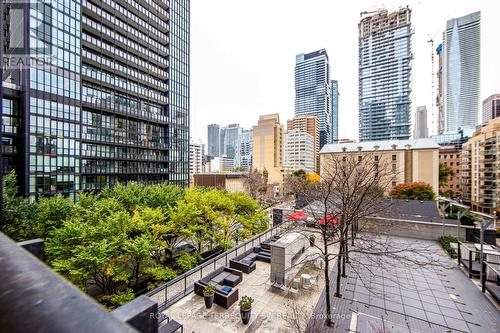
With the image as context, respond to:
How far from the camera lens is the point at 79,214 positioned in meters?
15.8

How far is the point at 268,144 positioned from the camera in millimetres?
83938

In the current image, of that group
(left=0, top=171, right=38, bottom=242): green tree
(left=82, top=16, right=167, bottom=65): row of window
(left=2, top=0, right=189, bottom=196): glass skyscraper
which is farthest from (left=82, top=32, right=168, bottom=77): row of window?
(left=0, top=171, right=38, bottom=242): green tree

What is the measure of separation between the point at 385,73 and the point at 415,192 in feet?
323

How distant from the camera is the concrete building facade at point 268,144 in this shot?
83.2 m

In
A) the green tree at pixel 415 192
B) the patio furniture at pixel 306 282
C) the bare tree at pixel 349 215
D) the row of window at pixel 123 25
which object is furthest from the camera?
the green tree at pixel 415 192

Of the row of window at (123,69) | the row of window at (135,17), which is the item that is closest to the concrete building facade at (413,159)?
the row of window at (123,69)

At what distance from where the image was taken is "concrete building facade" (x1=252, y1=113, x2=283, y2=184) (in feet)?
273

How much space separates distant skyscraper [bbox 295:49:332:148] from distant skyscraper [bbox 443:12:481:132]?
72958 millimetres

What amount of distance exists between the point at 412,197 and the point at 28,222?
45.0 metres

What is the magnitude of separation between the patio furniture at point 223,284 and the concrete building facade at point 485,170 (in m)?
49.6

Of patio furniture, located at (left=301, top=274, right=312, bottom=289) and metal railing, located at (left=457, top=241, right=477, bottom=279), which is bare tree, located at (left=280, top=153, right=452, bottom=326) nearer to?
patio furniture, located at (left=301, top=274, right=312, bottom=289)

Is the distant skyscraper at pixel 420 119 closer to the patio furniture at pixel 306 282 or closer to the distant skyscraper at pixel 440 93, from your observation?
the distant skyscraper at pixel 440 93

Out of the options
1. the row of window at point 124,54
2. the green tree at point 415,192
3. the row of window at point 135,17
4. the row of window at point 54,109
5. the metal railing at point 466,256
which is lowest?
the metal railing at point 466,256

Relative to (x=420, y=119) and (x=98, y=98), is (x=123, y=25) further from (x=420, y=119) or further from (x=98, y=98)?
(x=420, y=119)
